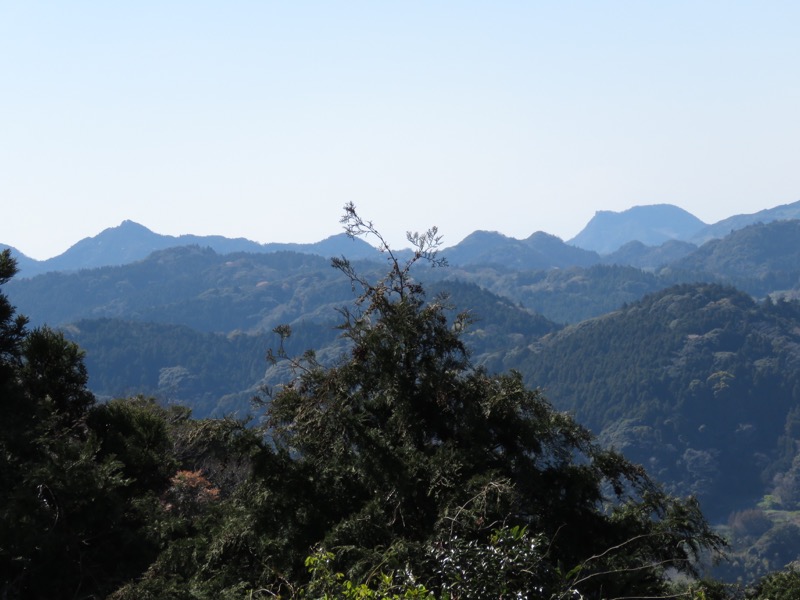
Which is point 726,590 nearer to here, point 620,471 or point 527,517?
point 620,471

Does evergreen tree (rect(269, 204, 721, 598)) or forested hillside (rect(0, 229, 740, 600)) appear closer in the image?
forested hillside (rect(0, 229, 740, 600))

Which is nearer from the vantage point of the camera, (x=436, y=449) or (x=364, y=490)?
(x=364, y=490)

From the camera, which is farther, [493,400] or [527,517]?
[493,400]

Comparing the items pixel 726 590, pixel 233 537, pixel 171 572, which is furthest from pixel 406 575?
pixel 726 590

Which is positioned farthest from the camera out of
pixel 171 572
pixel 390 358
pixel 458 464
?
pixel 390 358

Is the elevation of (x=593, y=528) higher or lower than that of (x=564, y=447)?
lower

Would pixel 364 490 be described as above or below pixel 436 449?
below

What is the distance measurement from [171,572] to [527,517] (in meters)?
4.82

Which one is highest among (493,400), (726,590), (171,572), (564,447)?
(493,400)

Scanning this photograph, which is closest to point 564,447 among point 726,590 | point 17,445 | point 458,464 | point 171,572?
point 458,464

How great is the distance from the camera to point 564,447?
12844 millimetres

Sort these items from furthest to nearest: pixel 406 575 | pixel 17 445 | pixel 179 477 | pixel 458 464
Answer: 1. pixel 179 477
2. pixel 17 445
3. pixel 458 464
4. pixel 406 575

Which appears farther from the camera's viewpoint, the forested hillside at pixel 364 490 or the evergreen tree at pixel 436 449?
the evergreen tree at pixel 436 449

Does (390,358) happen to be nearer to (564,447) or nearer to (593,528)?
(564,447)
